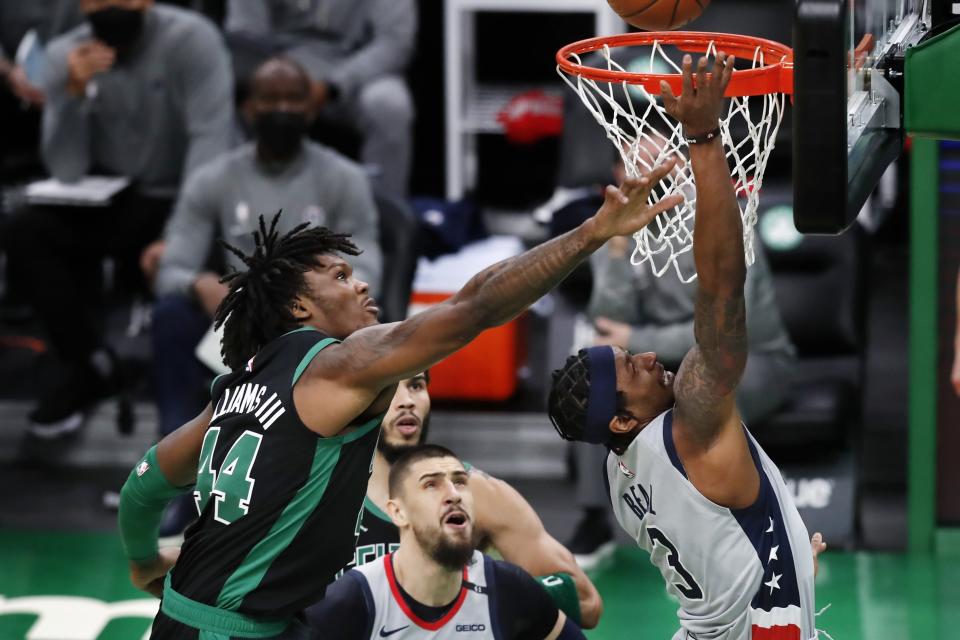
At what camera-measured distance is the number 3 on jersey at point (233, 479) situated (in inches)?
169

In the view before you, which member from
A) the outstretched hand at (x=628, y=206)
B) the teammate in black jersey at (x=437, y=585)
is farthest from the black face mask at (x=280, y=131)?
the outstretched hand at (x=628, y=206)

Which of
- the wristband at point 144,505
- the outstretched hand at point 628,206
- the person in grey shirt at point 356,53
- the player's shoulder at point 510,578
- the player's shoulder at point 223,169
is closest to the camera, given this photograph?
the outstretched hand at point 628,206

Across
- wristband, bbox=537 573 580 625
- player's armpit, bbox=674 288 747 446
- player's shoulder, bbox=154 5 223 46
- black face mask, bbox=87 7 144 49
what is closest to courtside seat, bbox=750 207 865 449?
wristband, bbox=537 573 580 625

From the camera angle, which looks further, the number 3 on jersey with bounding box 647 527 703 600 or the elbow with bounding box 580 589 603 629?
the elbow with bounding box 580 589 603 629

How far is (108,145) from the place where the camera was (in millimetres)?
8805

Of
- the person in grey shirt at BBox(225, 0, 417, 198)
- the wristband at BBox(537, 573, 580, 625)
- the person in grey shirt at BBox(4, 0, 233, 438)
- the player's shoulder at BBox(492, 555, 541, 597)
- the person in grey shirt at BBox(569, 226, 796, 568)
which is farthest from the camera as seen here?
the person in grey shirt at BBox(225, 0, 417, 198)

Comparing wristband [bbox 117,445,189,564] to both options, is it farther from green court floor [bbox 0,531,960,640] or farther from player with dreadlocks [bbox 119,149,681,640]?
green court floor [bbox 0,531,960,640]

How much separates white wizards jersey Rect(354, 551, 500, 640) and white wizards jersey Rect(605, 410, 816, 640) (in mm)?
919

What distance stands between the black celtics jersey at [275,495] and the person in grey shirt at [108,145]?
14.1 ft

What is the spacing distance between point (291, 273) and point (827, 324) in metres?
4.27

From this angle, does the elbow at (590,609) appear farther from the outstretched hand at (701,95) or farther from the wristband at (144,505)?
the outstretched hand at (701,95)

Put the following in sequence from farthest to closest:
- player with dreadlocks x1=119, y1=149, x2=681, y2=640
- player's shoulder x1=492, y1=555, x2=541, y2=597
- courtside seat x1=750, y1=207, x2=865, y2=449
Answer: courtside seat x1=750, y1=207, x2=865, y2=449, player's shoulder x1=492, y1=555, x2=541, y2=597, player with dreadlocks x1=119, y1=149, x2=681, y2=640

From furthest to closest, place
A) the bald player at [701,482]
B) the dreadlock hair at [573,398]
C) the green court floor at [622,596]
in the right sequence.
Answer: the green court floor at [622,596], the dreadlock hair at [573,398], the bald player at [701,482]

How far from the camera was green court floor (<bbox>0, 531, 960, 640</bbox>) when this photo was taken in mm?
6879
